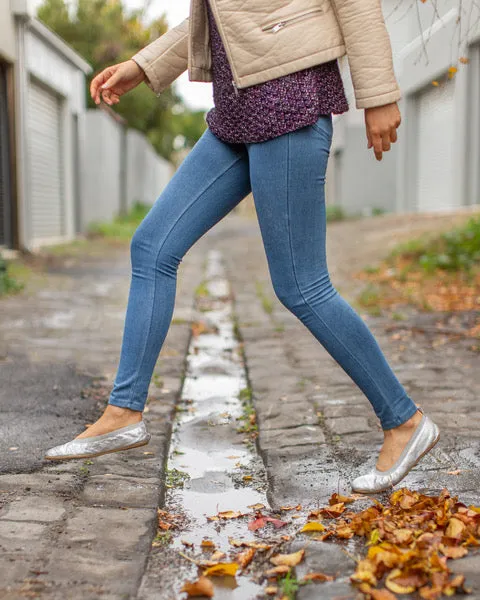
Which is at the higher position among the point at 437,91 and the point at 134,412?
the point at 437,91

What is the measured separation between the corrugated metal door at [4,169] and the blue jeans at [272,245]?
8.67 m

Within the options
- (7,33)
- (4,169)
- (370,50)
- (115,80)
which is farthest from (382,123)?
(7,33)

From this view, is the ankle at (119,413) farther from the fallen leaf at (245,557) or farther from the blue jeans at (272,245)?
the fallen leaf at (245,557)

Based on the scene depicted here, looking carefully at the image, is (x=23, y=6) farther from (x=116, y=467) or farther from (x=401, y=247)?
(x=116, y=467)

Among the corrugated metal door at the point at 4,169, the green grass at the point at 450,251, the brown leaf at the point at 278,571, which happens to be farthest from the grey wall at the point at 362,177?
the brown leaf at the point at 278,571

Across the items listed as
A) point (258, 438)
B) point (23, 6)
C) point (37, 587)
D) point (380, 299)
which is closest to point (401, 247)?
point (380, 299)

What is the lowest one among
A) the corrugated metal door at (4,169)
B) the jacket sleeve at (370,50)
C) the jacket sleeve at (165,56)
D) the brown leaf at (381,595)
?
the brown leaf at (381,595)

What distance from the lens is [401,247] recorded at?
1017 cm

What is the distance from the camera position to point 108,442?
2.65 metres

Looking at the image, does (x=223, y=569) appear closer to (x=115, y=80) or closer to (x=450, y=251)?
(x=115, y=80)

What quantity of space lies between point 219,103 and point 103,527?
1.28 metres

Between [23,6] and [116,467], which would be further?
[23,6]

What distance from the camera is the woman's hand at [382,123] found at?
2.30 metres

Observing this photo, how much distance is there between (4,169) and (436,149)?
9.65 m
